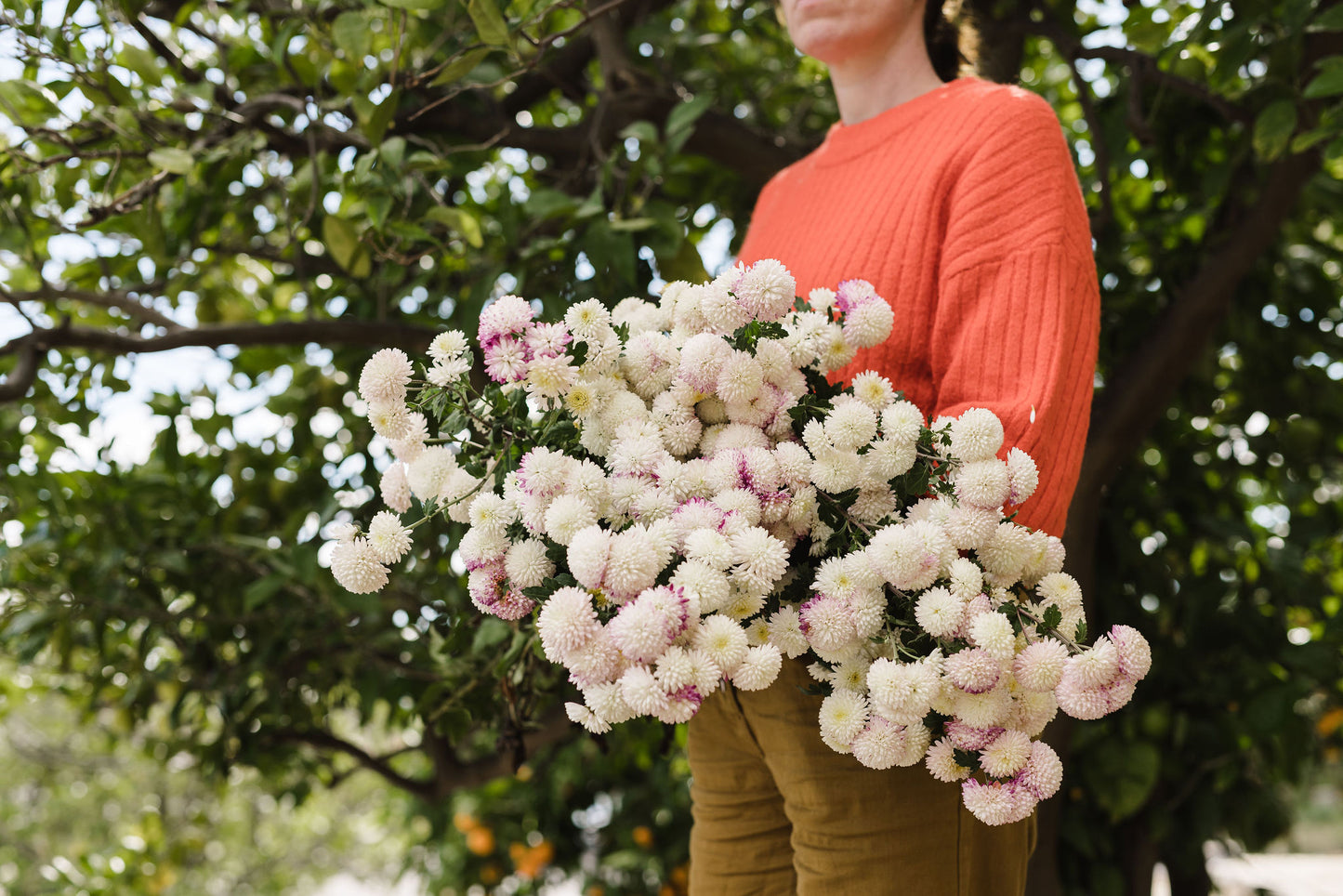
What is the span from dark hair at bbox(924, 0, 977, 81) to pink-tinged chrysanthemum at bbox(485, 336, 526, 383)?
0.65 meters

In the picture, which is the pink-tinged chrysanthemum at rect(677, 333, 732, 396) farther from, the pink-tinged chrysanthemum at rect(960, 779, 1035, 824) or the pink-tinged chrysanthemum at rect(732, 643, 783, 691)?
the pink-tinged chrysanthemum at rect(960, 779, 1035, 824)

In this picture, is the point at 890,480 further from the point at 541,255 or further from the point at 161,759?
the point at 161,759

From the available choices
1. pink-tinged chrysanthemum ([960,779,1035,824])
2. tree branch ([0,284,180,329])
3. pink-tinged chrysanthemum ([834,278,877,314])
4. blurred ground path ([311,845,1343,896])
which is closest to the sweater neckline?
pink-tinged chrysanthemum ([834,278,877,314])

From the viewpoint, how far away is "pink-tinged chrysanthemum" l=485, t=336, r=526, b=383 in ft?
2.12

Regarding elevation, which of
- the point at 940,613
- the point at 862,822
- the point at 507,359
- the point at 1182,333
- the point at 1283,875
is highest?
the point at 507,359

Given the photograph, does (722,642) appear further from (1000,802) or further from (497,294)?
Answer: (497,294)

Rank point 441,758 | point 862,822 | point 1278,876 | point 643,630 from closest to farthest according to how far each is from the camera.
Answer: point 643,630 → point 862,822 → point 441,758 → point 1278,876

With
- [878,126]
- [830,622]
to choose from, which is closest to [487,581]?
[830,622]

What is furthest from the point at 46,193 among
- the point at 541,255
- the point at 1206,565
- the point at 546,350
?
the point at 1206,565

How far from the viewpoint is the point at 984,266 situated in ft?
2.54

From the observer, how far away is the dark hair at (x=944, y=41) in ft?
3.44

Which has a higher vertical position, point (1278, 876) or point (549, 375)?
point (549, 375)

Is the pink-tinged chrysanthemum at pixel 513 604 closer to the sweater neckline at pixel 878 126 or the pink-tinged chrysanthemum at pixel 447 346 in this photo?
the pink-tinged chrysanthemum at pixel 447 346

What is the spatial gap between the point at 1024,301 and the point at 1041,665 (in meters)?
0.30
